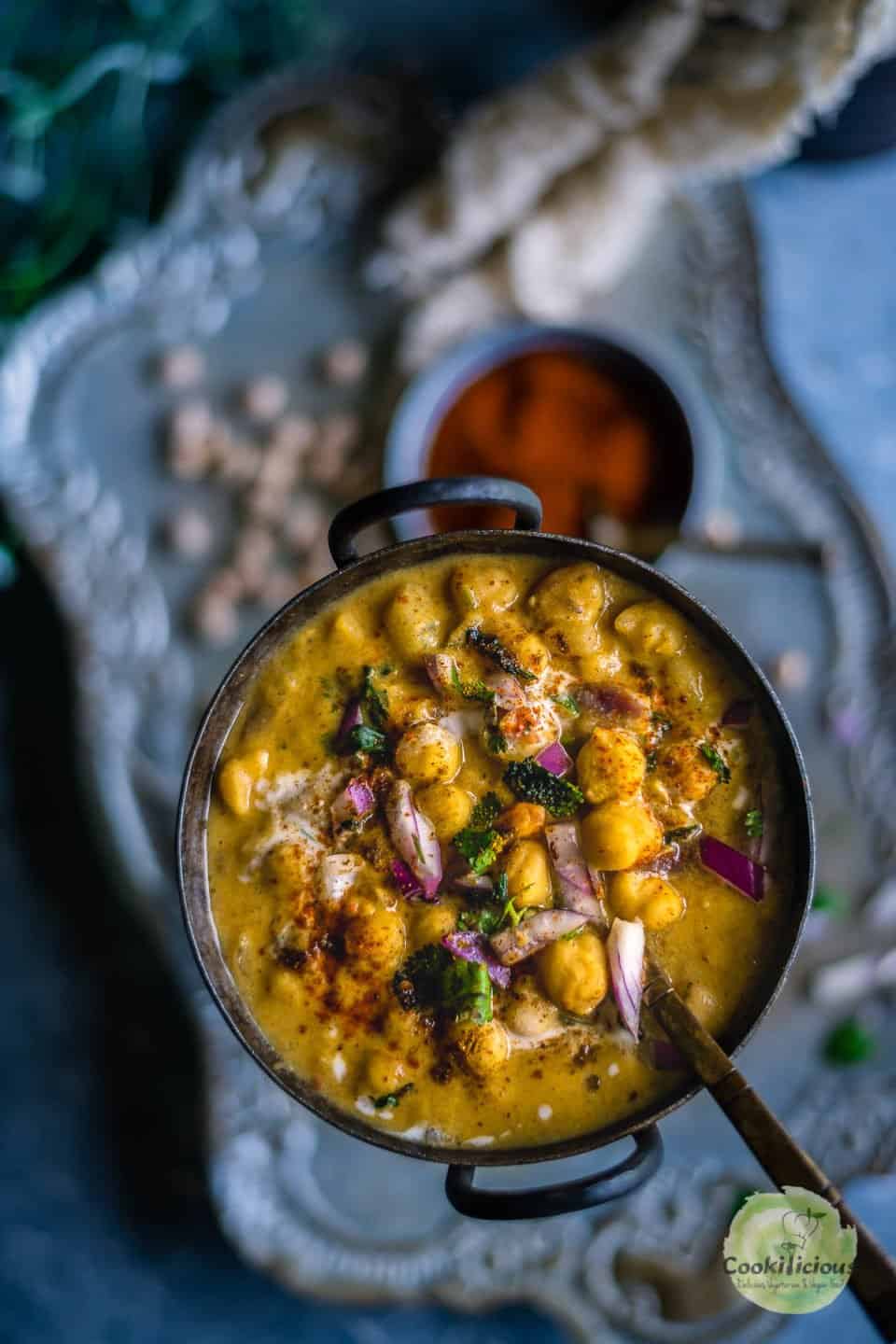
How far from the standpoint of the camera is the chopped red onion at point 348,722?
1420 mm

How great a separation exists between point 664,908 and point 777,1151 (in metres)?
0.30

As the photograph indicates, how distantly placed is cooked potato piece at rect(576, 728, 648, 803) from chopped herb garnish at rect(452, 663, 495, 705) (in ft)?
0.44

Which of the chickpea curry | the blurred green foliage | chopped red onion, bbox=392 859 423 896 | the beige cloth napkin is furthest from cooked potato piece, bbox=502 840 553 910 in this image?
the blurred green foliage

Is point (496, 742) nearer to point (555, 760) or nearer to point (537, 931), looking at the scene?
point (555, 760)

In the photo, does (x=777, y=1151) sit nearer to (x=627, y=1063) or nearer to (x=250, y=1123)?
(x=627, y=1063)

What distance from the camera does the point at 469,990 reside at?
4.45 feet

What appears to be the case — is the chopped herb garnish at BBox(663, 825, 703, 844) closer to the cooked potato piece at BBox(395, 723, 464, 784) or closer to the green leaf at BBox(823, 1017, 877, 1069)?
the cooked potato piece at BBox(395, 723, 464, 784)

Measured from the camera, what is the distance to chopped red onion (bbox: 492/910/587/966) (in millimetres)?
1359

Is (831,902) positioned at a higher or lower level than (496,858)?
lower

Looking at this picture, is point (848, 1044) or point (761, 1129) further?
point (848, 1044)

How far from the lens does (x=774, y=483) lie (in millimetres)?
2111

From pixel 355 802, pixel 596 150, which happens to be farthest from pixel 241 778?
pixel 596 150

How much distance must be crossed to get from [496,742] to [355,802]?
18cm

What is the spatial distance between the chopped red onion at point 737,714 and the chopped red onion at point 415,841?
37 centimetres
